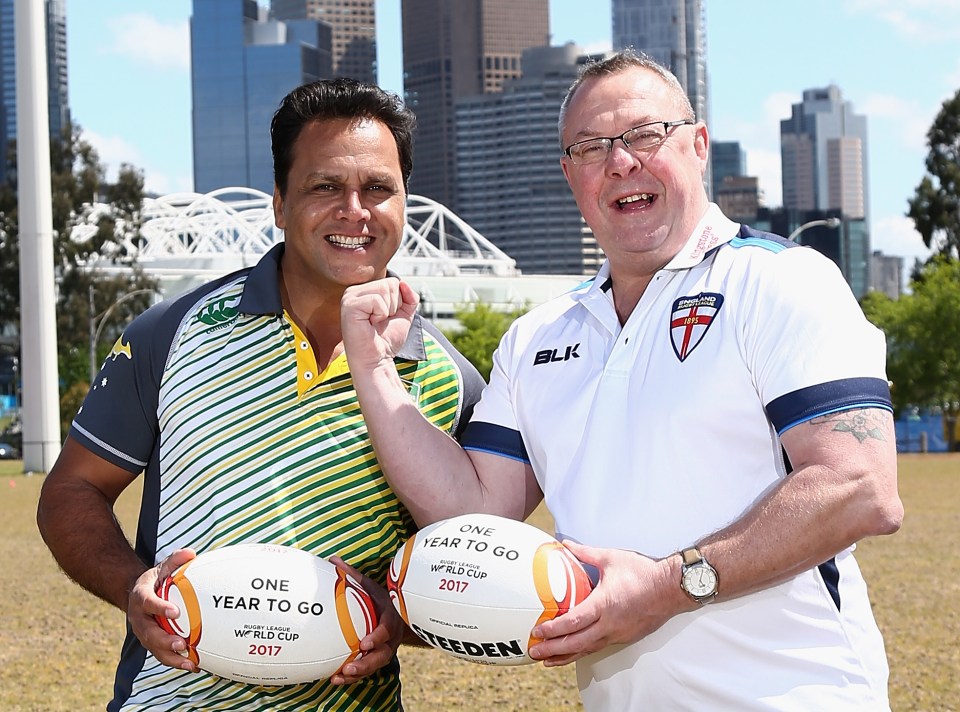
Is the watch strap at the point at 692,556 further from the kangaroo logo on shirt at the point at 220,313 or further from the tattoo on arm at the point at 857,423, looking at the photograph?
the kangaroo logo on shirt at the point at 220,313

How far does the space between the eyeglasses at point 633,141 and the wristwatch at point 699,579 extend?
1207 millimetres

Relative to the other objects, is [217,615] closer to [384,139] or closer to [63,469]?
[63,469]

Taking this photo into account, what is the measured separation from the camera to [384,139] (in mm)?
3857

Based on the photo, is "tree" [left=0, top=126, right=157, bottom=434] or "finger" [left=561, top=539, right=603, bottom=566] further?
"tree" [left=0, top=126, right=157, bottom=434]

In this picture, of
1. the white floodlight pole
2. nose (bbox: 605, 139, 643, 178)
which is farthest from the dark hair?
the white floodlight pole

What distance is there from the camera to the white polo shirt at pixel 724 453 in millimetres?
3086

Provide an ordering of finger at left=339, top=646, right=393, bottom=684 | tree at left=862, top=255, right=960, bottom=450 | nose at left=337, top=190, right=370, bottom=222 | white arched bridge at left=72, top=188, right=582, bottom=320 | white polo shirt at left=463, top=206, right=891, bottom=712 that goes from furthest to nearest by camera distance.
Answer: white arched bridge at left=72, top=188, right=582, bottom=320
tree at left=862, top=255, right=960, bottom=450
nose at left=337, top=190, right=370, bottom=222
finger at left=339, top=646, right=393, bottom=684
white polo shirt at left=463, top=206, right=891, bottom=712

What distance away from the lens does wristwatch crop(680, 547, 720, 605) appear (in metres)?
2.99

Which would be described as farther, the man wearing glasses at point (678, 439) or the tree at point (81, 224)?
the tree at point (81, 224)

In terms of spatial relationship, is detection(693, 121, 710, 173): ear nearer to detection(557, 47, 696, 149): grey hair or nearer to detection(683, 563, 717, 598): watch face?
detection(557, 47, 696, 149): grey hair

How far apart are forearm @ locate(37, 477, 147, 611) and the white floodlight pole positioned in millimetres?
31456

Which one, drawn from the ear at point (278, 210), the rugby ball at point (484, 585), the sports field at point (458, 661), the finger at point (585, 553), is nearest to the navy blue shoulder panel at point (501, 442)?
the rugby ball at point (484, 585)

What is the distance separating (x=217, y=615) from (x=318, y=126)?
1499mm

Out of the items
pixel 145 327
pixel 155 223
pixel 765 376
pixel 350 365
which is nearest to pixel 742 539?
pixel 765 376
